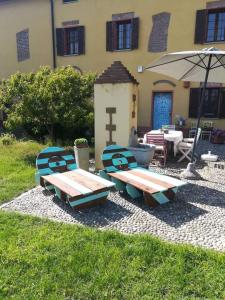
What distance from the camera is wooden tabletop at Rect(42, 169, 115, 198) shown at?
3763mm

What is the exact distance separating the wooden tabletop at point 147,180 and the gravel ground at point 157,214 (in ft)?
1.11

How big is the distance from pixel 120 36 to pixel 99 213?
10.0 metres

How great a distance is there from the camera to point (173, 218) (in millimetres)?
3695

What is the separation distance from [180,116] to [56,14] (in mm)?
7762

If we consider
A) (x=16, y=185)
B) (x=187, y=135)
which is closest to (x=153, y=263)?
(x=16, y=185)

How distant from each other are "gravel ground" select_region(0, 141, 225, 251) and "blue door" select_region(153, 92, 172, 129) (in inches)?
278

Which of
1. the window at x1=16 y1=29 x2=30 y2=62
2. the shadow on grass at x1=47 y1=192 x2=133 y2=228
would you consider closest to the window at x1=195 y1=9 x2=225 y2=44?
the window at x1=16 y1=29 x2=30 y2=62

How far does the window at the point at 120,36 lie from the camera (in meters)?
11.5

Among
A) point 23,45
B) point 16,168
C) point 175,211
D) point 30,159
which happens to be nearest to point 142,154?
point 175,211

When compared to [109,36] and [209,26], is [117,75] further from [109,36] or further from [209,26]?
[109,36]

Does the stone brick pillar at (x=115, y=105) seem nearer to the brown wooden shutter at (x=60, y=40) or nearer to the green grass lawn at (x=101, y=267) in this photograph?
the green grass lawn at (x=101, y=267)

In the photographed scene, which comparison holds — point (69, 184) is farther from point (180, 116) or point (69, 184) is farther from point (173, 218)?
point (180, 116)

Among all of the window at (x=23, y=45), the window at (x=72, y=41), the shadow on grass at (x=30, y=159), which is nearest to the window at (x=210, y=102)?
the window at (x=72, y=41)

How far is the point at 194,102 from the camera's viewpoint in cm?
1097
